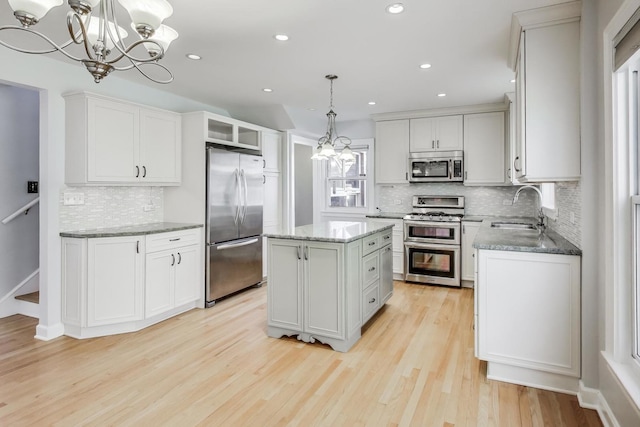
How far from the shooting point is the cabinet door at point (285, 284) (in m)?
3.14

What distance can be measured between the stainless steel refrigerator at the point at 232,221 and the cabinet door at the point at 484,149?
289 centimetres

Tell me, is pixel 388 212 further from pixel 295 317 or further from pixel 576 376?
pixel 576 376

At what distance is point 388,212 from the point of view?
19.8 feet

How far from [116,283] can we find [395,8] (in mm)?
3185

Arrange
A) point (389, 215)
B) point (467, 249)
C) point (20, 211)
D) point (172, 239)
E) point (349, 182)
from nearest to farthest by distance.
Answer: point (172, 239) < point (20, 211) < point (467, 249) < point (389, 215) < point (349, 182)

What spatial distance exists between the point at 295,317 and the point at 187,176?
2.12 metres

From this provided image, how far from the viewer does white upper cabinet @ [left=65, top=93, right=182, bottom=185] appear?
330 cm

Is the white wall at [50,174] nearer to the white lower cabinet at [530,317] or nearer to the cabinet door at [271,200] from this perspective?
the cabinet door at [271,200]

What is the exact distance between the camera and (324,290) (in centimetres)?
303

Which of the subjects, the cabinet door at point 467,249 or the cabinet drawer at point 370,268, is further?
the cabinet door at point 467,249

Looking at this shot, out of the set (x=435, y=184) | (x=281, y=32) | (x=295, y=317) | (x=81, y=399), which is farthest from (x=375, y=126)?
(x=81, y=399)

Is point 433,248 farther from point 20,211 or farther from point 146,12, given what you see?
point 20,211

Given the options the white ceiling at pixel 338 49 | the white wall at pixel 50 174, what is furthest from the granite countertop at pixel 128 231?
the white ceiling at pixel 338 49

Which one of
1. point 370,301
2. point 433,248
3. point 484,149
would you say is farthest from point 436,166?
point 370,301
